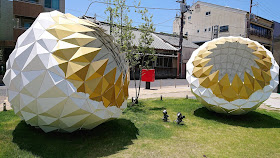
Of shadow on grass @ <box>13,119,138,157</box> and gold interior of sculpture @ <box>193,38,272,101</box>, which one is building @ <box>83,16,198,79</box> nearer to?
gold interior of sculpture @ <box>193,38,272,101</box>

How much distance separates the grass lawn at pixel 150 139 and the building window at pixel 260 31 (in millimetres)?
37235

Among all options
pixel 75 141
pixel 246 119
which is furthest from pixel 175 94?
pixel 75 141

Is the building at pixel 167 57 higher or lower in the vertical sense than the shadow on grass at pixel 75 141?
higher

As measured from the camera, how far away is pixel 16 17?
78.4 feet

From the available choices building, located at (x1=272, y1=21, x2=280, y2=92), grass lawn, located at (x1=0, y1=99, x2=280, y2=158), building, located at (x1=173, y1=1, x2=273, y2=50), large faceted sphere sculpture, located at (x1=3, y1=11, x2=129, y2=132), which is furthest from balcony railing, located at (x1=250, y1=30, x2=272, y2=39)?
large faceted sphere sculpture, located at (x1=3, y1=11, x2=129, y2=132)

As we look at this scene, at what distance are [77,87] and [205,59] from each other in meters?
6.56

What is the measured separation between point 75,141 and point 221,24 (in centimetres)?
3957

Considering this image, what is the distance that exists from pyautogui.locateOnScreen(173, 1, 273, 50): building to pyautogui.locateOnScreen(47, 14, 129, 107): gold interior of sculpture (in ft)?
104

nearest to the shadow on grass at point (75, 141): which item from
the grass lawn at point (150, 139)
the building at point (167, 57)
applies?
the grass lawn at point (150, 139)

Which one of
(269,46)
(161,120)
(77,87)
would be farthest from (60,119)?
(269,46)

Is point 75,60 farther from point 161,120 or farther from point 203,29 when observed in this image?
point 203,29

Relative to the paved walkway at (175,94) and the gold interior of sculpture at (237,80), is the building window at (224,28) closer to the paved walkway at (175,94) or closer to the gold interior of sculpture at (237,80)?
the paved walkway at (175,94)

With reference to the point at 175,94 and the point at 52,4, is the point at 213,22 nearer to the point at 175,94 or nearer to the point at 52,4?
the point at 175,94

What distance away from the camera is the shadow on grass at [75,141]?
5539mm
